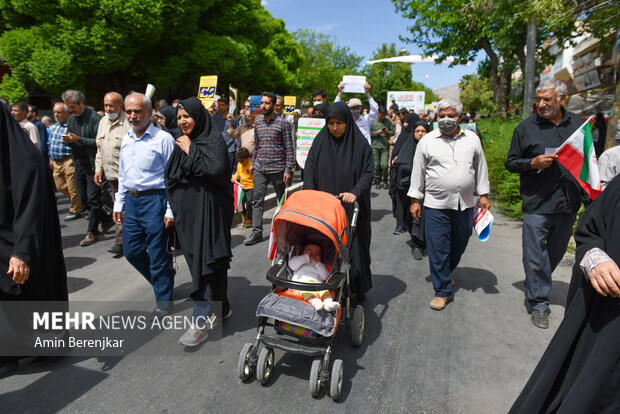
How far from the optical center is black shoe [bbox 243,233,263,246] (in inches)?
270

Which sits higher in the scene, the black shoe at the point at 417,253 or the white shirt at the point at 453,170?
the white shirt at the point at 453,170

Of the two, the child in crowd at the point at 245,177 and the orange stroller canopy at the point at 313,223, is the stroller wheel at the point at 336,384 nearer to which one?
the orange stroller canopy at the point at 313,223

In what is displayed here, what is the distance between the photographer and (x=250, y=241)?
6883mm

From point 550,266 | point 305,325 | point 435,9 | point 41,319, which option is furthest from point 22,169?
point 435,9

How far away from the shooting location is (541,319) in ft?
13.8

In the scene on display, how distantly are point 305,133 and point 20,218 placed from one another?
20.8 feet

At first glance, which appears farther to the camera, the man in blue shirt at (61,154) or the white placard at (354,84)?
the white placard at (354,84)

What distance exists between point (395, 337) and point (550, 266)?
1880mm

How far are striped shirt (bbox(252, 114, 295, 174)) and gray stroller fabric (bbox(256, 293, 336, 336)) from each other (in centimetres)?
402

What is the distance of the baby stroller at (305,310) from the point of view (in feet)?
9.75

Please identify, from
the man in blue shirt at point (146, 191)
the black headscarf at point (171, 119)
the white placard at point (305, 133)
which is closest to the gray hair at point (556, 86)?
the man in blue shirt at point (146, 191)

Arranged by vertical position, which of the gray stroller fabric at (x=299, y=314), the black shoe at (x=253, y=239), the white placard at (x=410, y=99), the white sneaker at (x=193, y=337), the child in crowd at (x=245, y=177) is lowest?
the white sneaker at (x=193, y=337)

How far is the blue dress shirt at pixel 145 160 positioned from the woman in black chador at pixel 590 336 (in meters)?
3.30

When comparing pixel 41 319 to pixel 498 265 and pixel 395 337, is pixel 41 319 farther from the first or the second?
pixel 498 265
